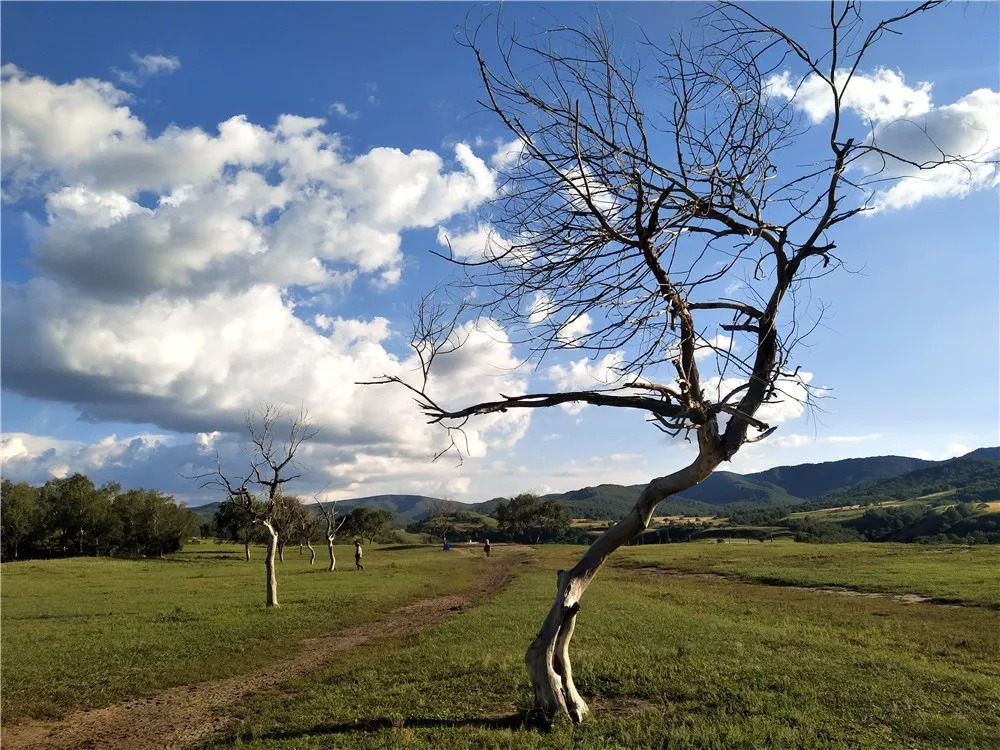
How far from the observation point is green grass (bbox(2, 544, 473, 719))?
13.4 m

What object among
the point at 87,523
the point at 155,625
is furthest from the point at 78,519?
the point at 155,625

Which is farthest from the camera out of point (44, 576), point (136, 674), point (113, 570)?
point (113, 570)

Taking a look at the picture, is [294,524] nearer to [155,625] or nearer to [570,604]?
[155,625]

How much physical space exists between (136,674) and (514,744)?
423 inches

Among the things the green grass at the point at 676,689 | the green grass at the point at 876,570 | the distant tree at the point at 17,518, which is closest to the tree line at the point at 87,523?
the distant tree at the point at 17,518

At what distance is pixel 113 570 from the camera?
5356cm

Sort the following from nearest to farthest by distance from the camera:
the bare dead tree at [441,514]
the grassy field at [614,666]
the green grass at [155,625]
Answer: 1. the grassy field at [614,666]
2. the green grass at [155,625]
3. the bare dead tree at [441,514]

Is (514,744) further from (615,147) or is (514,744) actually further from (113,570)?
(113,570)

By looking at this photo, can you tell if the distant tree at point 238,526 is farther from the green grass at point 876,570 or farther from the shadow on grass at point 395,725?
the shadow on grass at point 395,725

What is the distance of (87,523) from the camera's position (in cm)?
8694

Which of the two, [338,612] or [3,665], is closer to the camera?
[3,665]

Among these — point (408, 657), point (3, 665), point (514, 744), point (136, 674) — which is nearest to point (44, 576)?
point (3, 665)

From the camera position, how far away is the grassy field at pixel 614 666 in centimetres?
854

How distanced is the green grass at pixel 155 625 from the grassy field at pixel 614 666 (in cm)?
12
